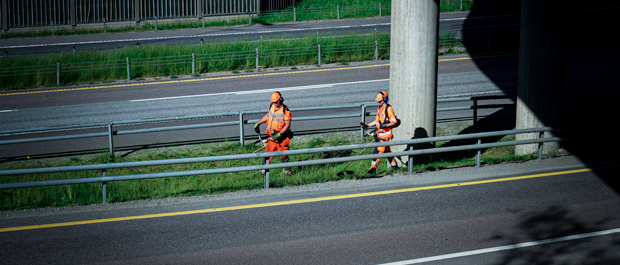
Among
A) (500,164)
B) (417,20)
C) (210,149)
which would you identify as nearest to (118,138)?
(210,149)

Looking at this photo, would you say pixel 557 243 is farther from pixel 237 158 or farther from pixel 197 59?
pixel 197 59

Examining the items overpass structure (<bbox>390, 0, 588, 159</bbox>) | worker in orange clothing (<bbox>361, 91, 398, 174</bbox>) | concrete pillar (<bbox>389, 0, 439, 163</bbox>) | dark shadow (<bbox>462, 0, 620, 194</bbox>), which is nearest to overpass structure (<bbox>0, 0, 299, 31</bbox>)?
dark shadow (<bbox>462, 0, 620, 194</bbox>)

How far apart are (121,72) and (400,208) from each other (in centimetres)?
1748

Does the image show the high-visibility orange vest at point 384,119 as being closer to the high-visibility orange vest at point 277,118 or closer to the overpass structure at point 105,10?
the high-visibility orange vest at point 277,118

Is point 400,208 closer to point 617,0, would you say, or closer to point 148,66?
point 148,66

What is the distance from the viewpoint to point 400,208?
8.80 meters

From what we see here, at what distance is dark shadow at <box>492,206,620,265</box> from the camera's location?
23.1 ft

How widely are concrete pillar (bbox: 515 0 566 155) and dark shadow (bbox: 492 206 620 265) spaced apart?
13.3ft

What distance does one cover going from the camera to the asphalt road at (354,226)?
7.19m

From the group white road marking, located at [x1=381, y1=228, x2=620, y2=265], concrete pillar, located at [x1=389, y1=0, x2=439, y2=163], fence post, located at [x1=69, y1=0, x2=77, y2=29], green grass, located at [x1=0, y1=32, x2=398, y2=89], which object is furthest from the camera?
fence post, located at [x1=69, y1=0, x2=77, y2=29]

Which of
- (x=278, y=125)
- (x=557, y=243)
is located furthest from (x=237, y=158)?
(x=557, y=243)

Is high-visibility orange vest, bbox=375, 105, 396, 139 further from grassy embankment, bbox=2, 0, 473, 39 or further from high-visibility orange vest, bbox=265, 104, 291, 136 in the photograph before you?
grassy embankment, bbox=2, 0, 473, 39

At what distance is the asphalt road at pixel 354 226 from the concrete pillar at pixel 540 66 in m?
2.21

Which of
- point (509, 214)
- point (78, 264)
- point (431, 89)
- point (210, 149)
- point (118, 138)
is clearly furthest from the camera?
point (118, 138)
